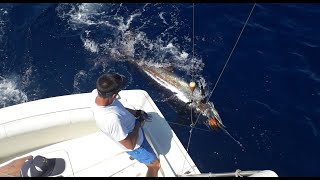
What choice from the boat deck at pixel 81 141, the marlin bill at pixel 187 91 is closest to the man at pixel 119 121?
the boat deck at pixel 81 141

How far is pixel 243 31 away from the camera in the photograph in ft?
38.0

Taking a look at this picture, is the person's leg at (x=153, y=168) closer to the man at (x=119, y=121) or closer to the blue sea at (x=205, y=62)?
the man at (x=119, y=121)

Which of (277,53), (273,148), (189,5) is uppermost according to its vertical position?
(189,5)

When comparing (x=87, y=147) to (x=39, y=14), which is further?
(x=39, y=14)

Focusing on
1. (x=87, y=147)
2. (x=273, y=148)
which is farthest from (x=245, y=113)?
(x=87, y=147)

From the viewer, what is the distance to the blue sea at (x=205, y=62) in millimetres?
8805

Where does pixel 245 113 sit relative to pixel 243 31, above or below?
below

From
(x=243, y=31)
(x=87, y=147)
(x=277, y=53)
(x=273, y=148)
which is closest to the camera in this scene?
(x=87, y=147)

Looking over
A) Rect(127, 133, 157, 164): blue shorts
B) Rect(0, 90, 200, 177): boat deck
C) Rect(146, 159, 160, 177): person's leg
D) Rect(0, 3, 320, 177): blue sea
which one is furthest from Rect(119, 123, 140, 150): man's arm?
Rect(0, 3, 320, 177): blue sea

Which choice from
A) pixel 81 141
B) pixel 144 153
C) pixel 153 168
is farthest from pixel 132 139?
pixel 81 141

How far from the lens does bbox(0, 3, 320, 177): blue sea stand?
8.80 m

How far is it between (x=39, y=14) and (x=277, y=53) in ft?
22.4

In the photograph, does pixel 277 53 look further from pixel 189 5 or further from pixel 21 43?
pixel 21 43

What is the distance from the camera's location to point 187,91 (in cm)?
991
